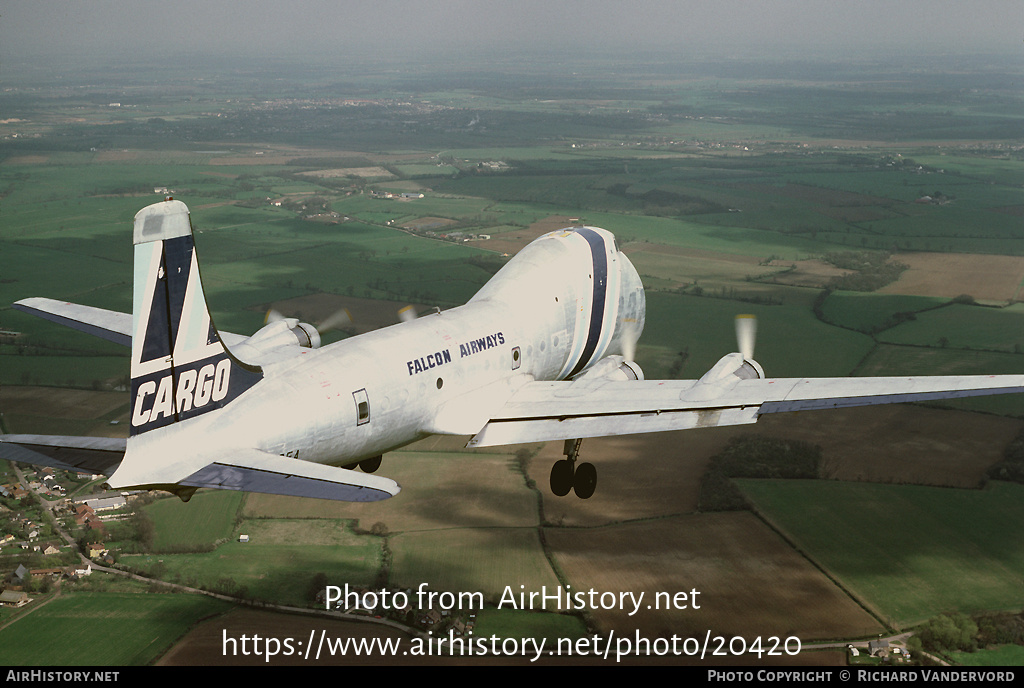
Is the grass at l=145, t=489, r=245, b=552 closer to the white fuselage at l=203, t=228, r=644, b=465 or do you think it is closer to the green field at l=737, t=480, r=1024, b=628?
the green field at l=737, t=480, r=1024, b=628

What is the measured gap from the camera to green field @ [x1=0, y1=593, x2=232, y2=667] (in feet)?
234

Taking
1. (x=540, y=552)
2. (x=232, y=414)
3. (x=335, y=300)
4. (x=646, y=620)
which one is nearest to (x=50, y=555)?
(x=540, y=552)

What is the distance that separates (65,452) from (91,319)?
14.7 meters

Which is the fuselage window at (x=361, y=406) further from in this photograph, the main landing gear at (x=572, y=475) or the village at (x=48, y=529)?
the village at (x=48, y=529)

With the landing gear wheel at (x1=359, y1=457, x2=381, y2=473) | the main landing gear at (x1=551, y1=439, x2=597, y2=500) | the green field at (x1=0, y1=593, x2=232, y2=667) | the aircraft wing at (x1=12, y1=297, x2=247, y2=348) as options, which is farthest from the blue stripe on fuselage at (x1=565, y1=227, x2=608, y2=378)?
the green field at (x1=0, y1=593, x2=232, y2=667)

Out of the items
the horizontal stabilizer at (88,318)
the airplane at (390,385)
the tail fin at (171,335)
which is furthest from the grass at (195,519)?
the tail fin at (171,335)

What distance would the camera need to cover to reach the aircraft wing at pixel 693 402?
27.3 meters

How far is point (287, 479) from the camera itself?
20969 millimetres

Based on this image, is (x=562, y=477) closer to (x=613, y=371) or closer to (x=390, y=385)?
(x=613, y=371)

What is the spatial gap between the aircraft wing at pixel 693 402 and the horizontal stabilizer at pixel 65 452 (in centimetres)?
1057

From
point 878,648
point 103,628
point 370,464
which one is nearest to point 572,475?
point 370,464

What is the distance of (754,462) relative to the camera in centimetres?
9125

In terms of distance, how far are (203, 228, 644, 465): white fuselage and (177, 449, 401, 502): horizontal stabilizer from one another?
1.05 metres

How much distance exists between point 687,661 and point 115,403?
65774 millimetres
